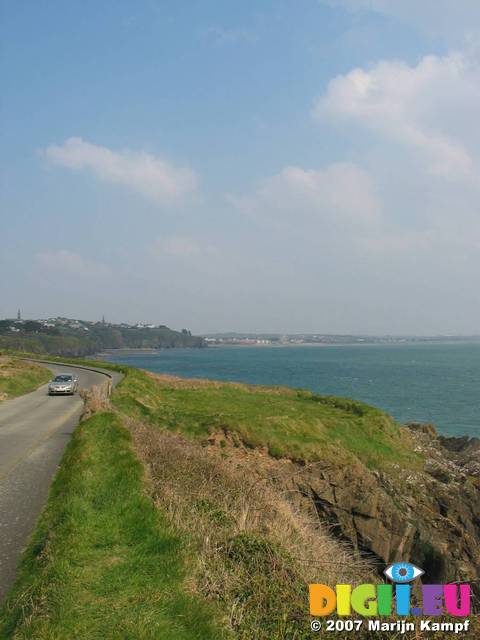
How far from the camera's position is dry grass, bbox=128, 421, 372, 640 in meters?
6.98

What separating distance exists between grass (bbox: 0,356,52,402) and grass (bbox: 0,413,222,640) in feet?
87.6

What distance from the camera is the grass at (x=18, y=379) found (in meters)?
37.3

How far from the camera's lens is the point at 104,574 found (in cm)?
769

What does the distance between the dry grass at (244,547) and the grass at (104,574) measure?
A: 1.34ft

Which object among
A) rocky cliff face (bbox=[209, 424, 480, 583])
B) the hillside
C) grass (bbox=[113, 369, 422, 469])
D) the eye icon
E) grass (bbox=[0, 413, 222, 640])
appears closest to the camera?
grass (bbox=[0, 413, 222, 640])

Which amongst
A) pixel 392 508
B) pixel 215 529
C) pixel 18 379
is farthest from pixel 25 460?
pixel 18 379

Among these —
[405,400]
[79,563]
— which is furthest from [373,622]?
[405,400]

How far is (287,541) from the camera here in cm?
938

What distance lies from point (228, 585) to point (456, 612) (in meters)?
3.46

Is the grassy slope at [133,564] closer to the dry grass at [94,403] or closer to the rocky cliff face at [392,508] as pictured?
the dry grass at [94,403]

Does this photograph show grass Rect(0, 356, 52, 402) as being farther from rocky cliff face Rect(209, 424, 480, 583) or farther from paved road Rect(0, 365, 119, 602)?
rocky cliff face Rect(209, 424, 480, 583)

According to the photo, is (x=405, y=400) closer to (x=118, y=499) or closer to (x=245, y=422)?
(x=245, y=422)

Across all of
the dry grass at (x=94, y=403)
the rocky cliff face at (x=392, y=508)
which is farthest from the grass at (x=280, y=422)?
the dry grass at (x=94, y=403)
